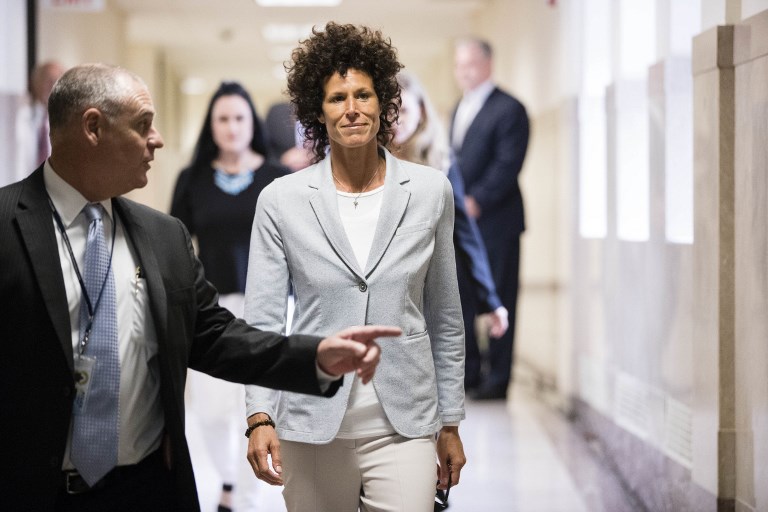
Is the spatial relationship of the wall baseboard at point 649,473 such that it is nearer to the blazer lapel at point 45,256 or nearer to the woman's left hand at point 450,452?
the woman's left hand at point 450,452

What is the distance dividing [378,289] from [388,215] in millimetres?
182

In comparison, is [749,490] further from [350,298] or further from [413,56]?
[413,56]

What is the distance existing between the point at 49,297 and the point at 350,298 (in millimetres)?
778

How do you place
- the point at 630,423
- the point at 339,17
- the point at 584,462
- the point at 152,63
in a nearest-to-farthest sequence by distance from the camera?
the point at 630,423, the point at 584,462, the point at 339,17, the point at 152,63

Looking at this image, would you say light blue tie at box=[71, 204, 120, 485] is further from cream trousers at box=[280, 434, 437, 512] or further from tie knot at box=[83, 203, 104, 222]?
cream trousers at box=[280, 434, 437, 512]

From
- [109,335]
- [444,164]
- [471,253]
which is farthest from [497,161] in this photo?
[109,335]

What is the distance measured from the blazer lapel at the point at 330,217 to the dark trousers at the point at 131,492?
654 mm

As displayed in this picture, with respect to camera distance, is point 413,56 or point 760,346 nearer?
point 760,346

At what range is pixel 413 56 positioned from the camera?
12922 mm

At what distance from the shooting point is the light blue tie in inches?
83.2

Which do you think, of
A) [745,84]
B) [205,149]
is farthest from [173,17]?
[745,84]

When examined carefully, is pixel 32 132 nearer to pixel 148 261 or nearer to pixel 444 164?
pixel 444 164

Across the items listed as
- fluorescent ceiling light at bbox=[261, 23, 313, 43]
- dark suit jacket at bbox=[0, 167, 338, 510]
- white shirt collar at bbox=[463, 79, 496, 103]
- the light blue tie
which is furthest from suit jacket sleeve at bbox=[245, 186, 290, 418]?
fluorescent ceiling light at bbox=[261, 23, 313, 43]

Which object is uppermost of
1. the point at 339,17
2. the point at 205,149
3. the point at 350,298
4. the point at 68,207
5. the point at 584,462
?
the point at 339,17
